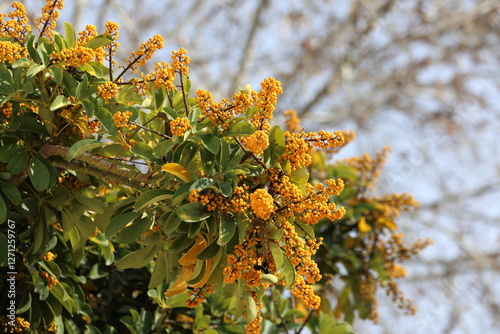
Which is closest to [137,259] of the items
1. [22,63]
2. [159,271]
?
[159,271]

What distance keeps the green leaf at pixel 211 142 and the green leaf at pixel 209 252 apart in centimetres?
24

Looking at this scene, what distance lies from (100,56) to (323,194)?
74 centimetres

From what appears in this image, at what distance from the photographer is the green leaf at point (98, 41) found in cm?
176

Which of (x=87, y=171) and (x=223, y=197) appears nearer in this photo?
(x=223, y=197)

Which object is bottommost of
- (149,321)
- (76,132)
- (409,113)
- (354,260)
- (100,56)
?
(149,321)

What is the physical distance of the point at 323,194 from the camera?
1.59 meters

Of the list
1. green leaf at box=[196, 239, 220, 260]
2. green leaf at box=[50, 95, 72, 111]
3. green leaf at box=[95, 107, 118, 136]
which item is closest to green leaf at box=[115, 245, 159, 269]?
green leaf at box=[196, 239, 220, 260]

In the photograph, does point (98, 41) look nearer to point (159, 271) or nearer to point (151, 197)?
point (151, 197)

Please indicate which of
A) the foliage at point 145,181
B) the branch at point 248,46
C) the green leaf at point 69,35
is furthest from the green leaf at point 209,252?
the branch at point 248,46

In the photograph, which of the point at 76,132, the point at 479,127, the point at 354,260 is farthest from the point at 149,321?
the point at 479,127

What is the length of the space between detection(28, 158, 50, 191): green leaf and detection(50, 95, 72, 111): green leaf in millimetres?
188

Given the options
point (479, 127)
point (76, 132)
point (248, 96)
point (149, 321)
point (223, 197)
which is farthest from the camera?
point (479, 127)

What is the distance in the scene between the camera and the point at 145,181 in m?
1.63

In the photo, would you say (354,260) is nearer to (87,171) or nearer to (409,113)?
(87,171)
